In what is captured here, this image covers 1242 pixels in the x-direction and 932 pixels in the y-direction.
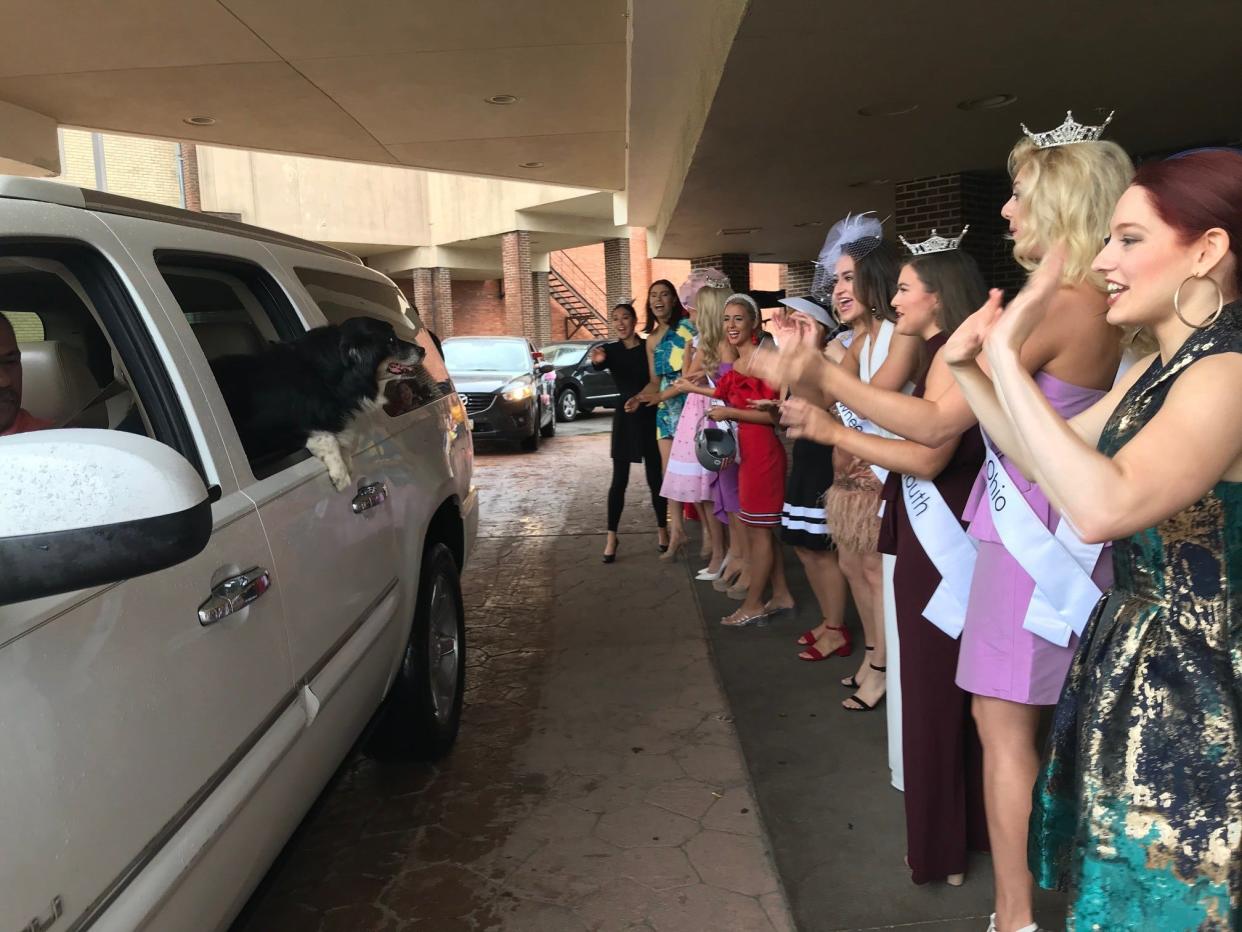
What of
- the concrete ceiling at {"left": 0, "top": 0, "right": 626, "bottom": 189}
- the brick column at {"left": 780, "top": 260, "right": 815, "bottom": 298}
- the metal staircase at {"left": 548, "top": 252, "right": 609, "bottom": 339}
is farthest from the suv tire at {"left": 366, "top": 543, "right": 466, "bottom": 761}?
the metal staircase at {"left": 548, "top": 252, "right": 609, "bottom": 339}

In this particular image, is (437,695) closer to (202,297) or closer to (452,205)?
(202,297)

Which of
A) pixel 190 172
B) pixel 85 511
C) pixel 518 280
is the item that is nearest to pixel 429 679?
pixel 85 511

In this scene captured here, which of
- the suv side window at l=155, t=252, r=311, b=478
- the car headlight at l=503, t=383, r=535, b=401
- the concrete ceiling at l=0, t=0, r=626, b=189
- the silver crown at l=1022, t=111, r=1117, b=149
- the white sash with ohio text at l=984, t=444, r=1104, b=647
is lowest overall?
the car headlight at l=503, t=383, r=535, b=401

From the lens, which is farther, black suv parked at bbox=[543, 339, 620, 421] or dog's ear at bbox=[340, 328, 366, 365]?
black suv parked at bbox=[543, 339, 620, 421]

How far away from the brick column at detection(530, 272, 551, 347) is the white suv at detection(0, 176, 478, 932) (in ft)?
76.6

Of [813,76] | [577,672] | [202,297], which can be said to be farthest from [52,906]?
[813,76]

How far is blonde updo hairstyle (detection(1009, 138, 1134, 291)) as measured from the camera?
208cm

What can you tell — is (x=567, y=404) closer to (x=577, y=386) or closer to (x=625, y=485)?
(x=577, y=386)

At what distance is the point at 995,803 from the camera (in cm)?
230

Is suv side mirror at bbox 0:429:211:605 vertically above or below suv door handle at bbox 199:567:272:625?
above

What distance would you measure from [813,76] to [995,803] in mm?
5328

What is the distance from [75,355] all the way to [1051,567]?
2696 millimetres

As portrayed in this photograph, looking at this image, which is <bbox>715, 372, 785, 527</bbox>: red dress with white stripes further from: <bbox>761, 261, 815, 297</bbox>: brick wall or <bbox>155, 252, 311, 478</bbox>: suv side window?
<bbox>761, 261, 815, 297</bbox>: brick wall

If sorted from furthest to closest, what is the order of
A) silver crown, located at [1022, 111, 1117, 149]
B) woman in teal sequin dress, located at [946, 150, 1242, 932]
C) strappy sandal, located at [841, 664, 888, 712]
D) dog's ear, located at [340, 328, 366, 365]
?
strappy sandal, located at [841, 664, 888, 712]
dog's ear, located at [340, 328, 366, 365]
silver crown, located at [1022, 111, 1117, 149]
woman in teal sequin dress, located at [946, 150, 1242, 932]
